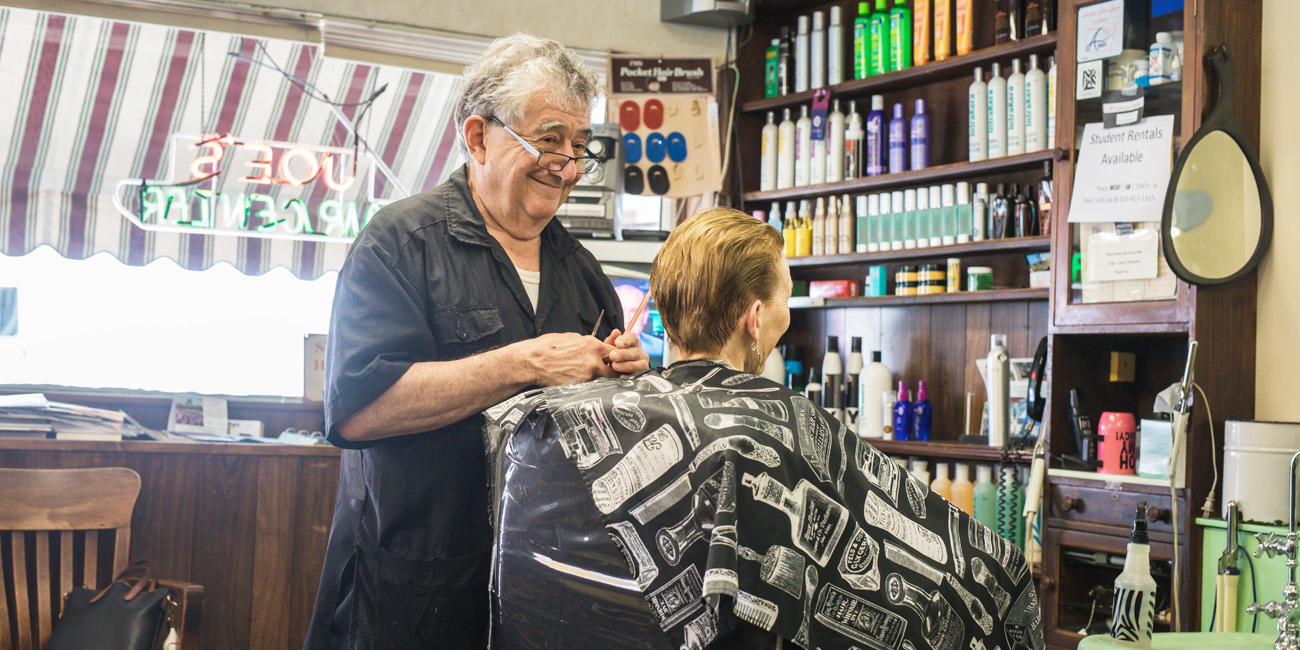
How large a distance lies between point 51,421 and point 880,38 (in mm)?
3093

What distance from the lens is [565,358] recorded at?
1.47 metres

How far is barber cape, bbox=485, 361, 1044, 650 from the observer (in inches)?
47.1

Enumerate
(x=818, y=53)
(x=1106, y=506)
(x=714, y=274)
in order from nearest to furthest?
(x=714, y=274), (x=1106, y=506), (x=818, y=53)

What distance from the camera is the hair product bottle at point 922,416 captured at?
3.78 meters

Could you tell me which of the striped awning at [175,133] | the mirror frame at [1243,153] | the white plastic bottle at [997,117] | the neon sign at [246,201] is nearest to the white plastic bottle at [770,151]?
the white plastic bottle at [997,117]

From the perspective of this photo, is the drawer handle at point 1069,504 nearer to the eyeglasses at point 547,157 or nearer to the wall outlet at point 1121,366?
the wall outlet at point 1121,366

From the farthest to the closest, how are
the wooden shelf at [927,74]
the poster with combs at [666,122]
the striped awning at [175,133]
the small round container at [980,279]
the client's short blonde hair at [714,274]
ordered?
the striped awning at [175,133] < the poster with combs at [666,122] < the small round container at [980,279] < the wooden shelf at [927,74] < the client's short blonde hair at [714,274]

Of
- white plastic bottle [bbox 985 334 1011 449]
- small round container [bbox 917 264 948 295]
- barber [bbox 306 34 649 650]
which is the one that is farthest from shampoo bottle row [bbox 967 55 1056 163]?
barber [bbox 306 34 649 650]

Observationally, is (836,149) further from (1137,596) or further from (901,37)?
(1137,596)

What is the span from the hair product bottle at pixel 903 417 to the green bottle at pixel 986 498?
389 mm

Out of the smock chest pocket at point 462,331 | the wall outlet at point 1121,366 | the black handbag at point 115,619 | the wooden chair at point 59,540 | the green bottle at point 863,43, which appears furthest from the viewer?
the green bottle at point 863,43

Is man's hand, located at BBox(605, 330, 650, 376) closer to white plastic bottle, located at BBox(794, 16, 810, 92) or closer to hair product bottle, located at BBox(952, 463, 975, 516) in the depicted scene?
hair product bottle, located at BBox(952, 463, 975, 516)

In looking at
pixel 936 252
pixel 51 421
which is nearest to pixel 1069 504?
pixel 936 252

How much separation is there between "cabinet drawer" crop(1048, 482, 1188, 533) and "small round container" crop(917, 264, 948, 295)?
0.92 meters
